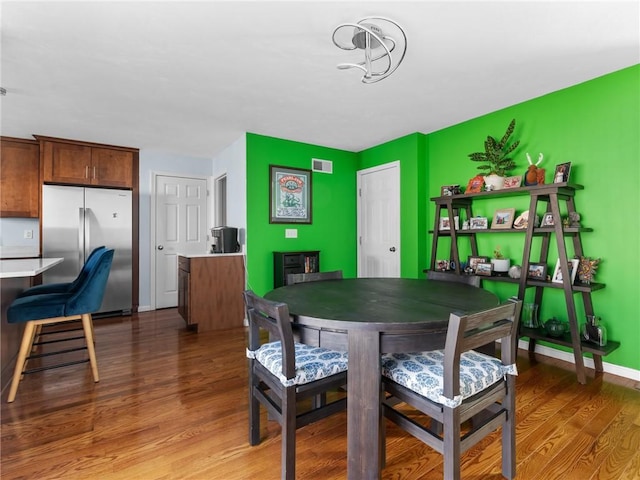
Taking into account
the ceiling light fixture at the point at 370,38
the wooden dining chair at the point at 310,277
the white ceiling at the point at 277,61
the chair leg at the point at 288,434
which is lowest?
the chair leg at the point at 288,434

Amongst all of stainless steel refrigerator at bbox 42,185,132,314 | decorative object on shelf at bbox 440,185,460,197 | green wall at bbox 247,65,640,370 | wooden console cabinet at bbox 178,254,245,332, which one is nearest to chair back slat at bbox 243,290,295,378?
wooden console cabinet at bbox 178,254,245,332

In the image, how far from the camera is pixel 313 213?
13.9 ft

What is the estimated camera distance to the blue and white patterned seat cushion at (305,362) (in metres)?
1.35

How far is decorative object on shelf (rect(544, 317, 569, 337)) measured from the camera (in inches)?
98.9

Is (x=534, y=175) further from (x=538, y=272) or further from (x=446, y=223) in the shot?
(x=446, y=223)

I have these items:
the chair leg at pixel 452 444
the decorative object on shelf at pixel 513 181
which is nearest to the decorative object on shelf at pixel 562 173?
the decorative object on shelf at pixel 513 181

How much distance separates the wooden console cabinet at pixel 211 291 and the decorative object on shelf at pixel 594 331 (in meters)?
3.23

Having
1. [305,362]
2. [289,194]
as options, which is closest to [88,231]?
[289,194]

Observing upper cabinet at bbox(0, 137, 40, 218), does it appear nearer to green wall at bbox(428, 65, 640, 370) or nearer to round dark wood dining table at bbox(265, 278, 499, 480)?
round dark wood dining table at bbox(265, 278, 499, 480)

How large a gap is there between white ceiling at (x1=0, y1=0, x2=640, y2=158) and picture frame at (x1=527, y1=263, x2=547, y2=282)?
4.89 ft

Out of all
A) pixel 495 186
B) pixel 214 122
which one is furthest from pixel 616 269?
pixel 214 122

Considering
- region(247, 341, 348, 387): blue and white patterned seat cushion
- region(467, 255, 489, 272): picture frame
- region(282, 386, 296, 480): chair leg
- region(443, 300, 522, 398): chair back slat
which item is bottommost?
region(282, 386, 296, 480): chair leg

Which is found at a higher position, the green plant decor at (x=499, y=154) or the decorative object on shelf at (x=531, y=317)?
the green plant decor at (x=499, y=154)

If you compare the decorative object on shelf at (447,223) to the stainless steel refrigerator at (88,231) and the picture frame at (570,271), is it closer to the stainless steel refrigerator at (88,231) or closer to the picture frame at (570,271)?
the picture frame at (570,271)
